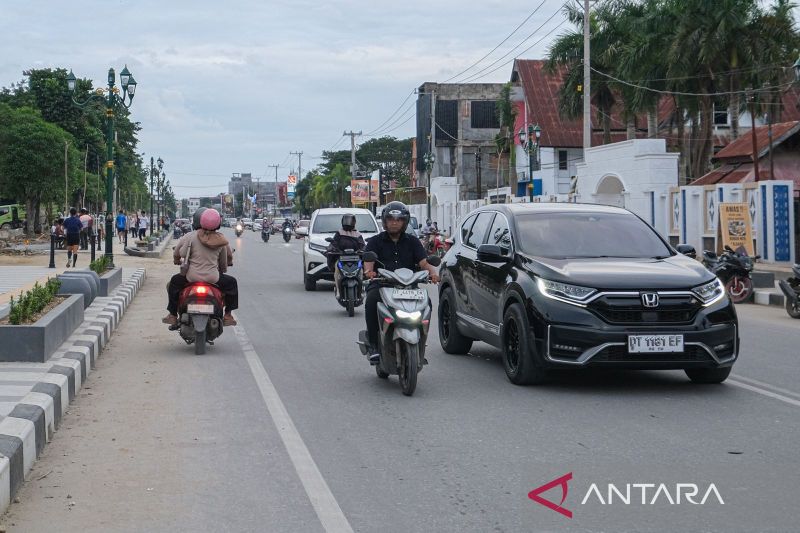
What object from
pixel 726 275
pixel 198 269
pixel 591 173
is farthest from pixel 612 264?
pixel 591 173

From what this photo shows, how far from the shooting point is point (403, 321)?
900 cm

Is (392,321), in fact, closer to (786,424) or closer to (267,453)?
(267,453)

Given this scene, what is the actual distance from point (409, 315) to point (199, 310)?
3930mm

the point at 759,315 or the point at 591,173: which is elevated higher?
the point at 591,173

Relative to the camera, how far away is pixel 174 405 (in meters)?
8.83

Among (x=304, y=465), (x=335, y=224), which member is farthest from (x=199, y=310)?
(x=335, y=224)

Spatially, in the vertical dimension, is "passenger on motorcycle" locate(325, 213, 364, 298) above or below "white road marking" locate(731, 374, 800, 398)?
above

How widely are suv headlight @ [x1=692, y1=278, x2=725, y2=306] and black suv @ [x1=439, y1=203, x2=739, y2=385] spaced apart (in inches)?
0.5

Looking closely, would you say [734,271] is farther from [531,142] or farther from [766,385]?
[531,142]

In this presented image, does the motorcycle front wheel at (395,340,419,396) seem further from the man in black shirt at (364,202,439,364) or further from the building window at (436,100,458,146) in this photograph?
the building window at (436,100,458,146)

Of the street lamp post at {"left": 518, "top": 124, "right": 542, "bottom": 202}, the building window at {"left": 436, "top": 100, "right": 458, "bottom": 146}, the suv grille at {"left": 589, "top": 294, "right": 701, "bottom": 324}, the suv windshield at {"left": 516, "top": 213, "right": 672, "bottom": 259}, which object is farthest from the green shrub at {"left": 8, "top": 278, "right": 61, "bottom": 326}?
the building window at {"left": 436, "top": 100, "right": 458, "bottom": 146}

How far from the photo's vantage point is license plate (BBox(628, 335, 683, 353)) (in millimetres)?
8727

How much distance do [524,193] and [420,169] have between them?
2533 cm

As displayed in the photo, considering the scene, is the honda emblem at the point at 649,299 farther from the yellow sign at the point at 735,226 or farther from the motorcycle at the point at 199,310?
the yellow sign at the point at 735,226
